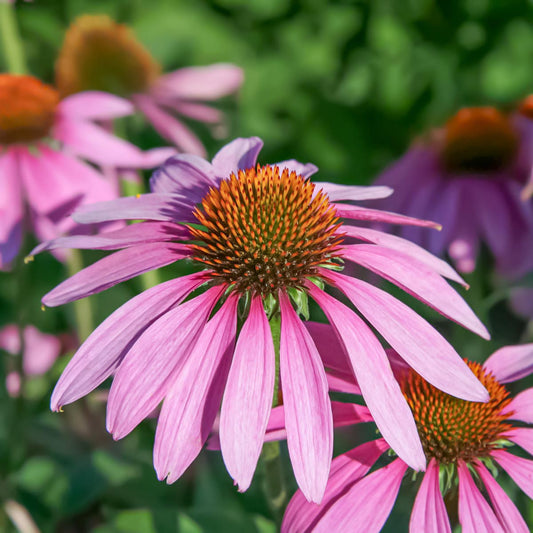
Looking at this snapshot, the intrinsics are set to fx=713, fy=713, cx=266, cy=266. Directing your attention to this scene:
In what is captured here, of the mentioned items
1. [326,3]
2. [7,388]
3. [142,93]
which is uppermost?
[326,3]

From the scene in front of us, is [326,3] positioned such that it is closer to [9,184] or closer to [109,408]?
[9,184]

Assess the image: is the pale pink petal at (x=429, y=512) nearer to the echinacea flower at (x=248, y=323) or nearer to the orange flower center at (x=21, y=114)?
the echinacea flower at (x=248, y=323)

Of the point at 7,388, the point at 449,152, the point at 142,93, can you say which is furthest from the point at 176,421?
the point at 142,93

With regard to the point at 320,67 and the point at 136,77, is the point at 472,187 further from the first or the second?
the point at 320,67

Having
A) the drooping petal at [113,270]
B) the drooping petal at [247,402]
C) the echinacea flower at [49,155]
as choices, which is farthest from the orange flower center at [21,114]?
the drooping petal at [247,402]

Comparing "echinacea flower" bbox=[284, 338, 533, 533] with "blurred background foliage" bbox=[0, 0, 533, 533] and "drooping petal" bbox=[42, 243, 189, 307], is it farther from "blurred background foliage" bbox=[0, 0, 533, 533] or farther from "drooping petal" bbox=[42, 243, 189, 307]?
"blurred background foliage" bbox=[0, 0, 533, 533]

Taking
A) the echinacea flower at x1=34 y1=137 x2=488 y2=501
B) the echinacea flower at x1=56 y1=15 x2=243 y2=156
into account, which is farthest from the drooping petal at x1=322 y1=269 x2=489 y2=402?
the echinacea flower at x1=56 y1=15 x2=243 y2=156

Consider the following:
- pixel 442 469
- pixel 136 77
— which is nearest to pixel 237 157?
pixel 442 469
